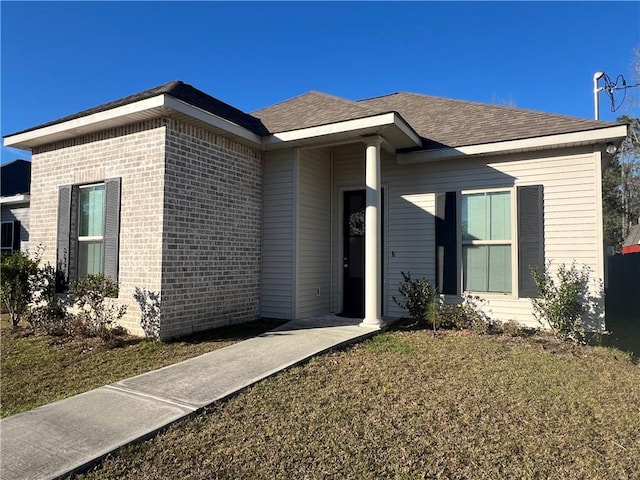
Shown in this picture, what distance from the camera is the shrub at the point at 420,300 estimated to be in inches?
260

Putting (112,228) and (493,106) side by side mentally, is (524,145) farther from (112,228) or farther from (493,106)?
(112,228)

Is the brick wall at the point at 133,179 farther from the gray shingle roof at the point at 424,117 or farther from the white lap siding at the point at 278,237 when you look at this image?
the white lap siding at the point at 278,237

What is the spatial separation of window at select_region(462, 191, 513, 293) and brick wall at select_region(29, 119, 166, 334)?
5.01m

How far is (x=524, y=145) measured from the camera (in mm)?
6418

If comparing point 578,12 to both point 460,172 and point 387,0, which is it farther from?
point 460,172

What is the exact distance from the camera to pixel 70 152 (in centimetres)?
675

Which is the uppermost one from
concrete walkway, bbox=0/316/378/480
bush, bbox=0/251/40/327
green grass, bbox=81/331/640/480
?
bush, bbox=0/251/40/327

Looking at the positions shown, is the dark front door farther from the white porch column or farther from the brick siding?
the brick siding

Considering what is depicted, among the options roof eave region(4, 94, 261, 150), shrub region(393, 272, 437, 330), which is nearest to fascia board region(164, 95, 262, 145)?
roof eave region(4, 94, 261, 150)

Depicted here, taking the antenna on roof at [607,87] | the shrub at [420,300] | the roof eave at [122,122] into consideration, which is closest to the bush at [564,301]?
the shrub at [420,300]

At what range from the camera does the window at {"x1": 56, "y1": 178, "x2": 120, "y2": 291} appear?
6398mm

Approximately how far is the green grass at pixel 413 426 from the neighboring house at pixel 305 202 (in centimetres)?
228

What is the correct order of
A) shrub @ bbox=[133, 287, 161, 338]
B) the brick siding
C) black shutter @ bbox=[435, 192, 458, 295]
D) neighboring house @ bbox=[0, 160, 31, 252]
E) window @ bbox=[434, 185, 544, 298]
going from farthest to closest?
neighboring house @ bbox=[0, 160, 31, 252], black shutter @ bbox=[435, 192, 458, 295], window @ bbox=[434, 185, 544, 298], the brick siding, shrub @ bbox=[133, 287, 161, 338]

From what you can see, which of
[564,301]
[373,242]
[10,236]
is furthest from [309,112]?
[10,236]
